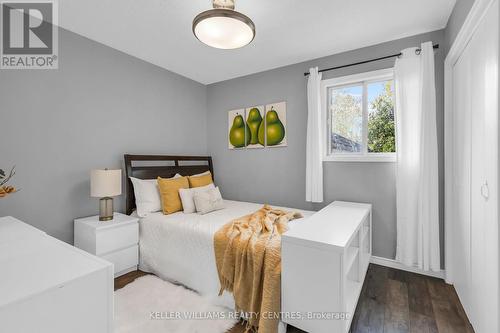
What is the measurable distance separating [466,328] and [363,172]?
1549mm

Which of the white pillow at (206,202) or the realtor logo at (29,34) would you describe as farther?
the white pillow at (206,202)

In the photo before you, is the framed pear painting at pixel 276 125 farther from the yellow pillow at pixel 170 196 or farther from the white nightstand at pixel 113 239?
the white nightstand at pixel 113 239

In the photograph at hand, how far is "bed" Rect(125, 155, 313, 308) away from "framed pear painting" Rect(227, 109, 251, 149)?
1.11 m

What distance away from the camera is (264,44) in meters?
2.64

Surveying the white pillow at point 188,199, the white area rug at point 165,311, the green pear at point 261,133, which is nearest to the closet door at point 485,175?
the white area rug at point 165,311

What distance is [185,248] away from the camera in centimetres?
220

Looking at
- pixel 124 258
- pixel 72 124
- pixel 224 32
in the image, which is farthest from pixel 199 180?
pixel 224 32

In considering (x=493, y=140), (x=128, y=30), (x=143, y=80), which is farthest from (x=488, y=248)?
(x=143, y=80)

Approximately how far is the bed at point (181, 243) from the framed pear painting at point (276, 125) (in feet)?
3.25

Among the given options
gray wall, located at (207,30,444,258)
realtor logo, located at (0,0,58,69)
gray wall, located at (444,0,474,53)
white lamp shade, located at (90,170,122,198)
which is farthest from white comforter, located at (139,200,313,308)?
gray wall, located at (444,0,474,53)

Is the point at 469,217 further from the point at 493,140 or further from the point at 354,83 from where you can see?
the point at 354,83

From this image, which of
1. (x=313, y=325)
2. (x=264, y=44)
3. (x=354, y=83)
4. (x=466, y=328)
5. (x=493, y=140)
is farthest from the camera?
(x=354, y=83)

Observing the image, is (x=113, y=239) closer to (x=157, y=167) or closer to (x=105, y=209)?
(x=105, y=209)

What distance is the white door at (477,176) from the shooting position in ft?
4.32
